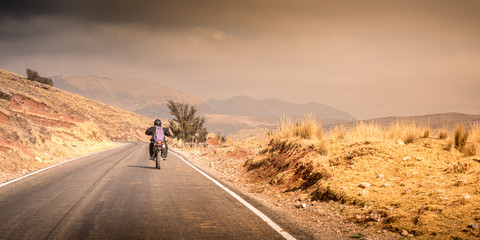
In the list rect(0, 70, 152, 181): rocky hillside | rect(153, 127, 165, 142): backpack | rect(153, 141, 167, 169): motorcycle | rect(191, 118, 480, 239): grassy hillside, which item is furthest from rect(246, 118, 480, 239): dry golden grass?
rect(0, 70, 152, 181): rocky hillside

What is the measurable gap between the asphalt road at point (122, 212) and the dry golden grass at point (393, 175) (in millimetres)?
2172

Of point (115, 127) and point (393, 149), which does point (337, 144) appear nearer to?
point (393, 149)

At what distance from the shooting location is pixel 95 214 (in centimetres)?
583

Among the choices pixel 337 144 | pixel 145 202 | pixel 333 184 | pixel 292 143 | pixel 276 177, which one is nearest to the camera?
pixel 145 202

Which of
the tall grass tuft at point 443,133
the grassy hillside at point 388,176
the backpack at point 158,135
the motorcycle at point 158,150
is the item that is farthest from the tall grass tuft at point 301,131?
the backpack at point 158,135

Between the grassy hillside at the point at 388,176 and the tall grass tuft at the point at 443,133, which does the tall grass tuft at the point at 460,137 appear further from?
the tall grass tuft at the point at 443,133

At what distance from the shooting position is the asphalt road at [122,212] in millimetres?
4777

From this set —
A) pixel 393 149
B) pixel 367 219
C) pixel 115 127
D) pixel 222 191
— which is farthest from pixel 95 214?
pixel 115 127

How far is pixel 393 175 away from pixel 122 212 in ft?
21.2

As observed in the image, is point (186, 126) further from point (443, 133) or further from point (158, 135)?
point (443, 133)

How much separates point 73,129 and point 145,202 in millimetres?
33961

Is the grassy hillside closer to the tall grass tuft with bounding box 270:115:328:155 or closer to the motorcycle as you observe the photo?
the tall grass tuft with bounding box 270:115:328:155

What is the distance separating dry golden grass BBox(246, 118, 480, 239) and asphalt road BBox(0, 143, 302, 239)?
85.5 inches

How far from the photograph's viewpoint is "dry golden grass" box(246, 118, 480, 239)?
5234 millimetres
